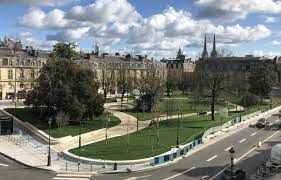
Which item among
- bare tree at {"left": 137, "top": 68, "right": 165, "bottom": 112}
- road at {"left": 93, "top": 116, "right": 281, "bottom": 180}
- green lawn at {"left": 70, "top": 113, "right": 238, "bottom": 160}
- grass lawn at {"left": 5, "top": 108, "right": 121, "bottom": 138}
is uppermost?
bare tree at {"left": 137, "top": 68, "right": 165, "bottom": 112}

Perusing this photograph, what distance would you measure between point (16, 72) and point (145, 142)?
5801cm

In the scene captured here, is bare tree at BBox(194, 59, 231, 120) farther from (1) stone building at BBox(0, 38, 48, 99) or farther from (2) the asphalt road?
(2) the asphalt road

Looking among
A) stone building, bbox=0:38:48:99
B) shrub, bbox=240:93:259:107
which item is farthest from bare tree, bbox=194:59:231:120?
stone building, bbox=0:38:48:99

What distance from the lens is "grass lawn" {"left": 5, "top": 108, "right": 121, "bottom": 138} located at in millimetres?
67375

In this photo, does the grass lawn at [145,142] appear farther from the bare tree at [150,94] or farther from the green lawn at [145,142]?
the bare tree at [150,94]

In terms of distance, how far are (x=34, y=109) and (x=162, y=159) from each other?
3150 centimetres

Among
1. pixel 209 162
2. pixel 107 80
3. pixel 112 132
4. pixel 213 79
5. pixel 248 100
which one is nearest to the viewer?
pixel 209 162

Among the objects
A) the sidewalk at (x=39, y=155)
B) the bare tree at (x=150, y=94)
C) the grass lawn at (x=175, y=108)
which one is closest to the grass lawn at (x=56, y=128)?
the sidewalk at (x=39, y=155)

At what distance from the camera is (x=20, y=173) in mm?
47531

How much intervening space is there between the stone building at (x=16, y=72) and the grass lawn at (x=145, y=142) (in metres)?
42.4

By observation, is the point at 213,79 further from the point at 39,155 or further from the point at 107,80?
the point at 39,155

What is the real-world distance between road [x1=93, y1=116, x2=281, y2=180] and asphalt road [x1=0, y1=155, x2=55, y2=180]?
5461 mm

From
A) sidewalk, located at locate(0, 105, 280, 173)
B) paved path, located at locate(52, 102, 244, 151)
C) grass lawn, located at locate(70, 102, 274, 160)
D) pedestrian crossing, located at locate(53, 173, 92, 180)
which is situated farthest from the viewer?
paved path, located at locate(52, 102, 244, 151)

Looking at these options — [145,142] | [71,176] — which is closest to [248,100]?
[145,142]
